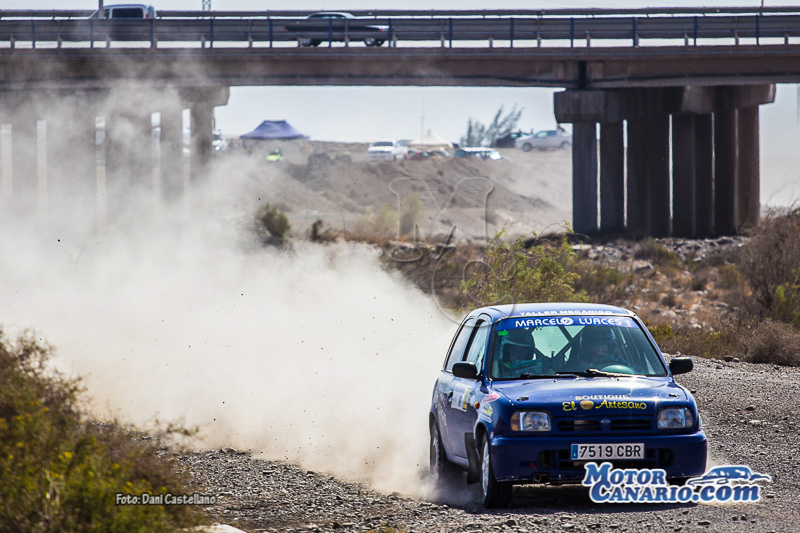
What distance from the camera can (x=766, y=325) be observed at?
734 inches

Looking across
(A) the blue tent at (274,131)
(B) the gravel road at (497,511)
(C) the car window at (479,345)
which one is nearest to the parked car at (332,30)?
(B) the gravel road at (497,511)

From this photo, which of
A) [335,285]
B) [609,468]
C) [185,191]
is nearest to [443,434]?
[609,468]

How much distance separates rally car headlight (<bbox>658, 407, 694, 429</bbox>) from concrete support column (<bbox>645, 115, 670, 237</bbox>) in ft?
118

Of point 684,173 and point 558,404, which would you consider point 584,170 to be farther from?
point 558,404

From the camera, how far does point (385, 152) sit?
8175 centimetres

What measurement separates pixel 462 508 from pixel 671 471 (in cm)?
154

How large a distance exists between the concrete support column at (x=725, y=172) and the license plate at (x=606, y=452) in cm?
3857

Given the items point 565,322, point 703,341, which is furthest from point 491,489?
point 703,341

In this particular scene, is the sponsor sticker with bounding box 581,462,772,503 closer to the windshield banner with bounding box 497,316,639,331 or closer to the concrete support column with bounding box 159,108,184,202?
the windshield banner with bounding box 497,316,639,331

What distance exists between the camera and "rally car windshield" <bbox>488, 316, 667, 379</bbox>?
8164mm

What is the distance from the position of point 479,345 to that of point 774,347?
10697 millimetres

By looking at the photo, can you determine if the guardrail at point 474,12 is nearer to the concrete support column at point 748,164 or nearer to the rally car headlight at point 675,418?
the concrete support column at point 748,164

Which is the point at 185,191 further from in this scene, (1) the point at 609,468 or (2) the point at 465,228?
(1) the point at 609,468

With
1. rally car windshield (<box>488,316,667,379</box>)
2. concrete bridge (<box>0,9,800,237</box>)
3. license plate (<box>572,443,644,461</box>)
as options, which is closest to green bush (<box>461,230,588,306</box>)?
rally car windshield (<box>488,316,667,379</box>)
